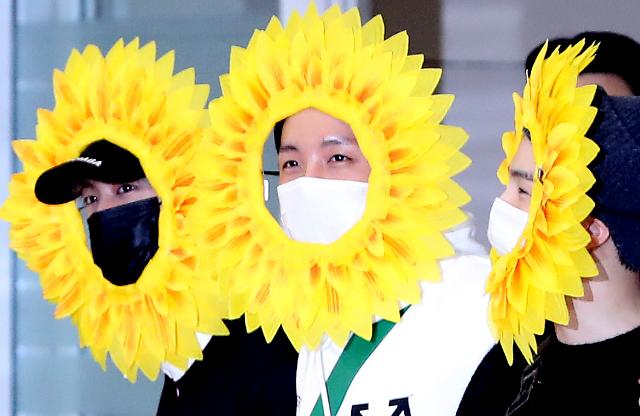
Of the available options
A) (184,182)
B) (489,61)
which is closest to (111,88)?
(184,182)

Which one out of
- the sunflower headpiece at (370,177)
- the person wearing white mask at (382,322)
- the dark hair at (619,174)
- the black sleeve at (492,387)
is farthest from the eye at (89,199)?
the dark hair at (619,174)

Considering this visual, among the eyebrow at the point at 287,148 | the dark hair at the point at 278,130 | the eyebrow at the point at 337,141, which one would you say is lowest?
the eyebrow at the point at 287,148

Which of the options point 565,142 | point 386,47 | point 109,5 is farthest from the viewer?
point 109,5

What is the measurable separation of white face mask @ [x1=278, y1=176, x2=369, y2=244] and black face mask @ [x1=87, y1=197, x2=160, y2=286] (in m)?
0.25

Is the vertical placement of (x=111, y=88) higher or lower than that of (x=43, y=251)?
higher

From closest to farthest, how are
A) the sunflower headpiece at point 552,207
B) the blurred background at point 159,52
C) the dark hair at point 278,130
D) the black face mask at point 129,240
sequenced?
1. the sunflower headpiece at point 552,207
2. the dark hair at point 278,130
3. the black face mask at point 129,240
4. the blurred background at point 159,52

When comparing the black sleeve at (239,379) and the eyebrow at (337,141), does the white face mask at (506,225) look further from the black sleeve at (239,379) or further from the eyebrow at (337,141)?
the black sleeve at (239,379)

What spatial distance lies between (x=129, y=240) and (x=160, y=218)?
0.06 metres

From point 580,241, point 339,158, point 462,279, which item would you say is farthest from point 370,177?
point 580,241

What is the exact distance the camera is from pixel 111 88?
1.45 metres

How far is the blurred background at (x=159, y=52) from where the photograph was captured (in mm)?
1928

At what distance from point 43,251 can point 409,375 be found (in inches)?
22.8

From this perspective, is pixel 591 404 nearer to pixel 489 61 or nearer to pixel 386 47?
pixel 386 47

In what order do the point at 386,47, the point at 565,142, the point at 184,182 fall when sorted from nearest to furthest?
the point at 565,142 < the point at 386,47 < the point at 184,182
